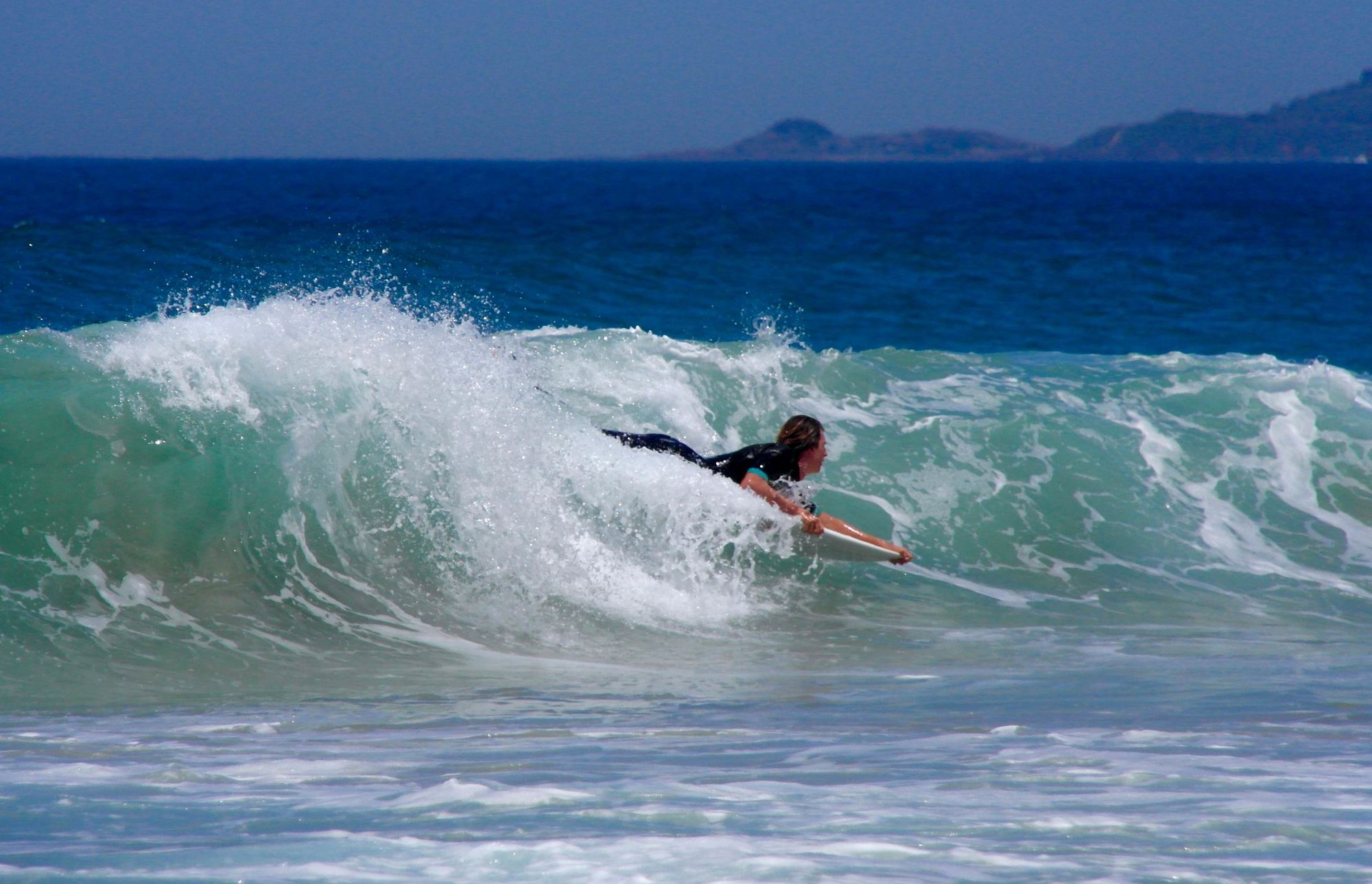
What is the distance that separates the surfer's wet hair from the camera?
24.6 ft

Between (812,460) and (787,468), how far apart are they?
6.3 inches

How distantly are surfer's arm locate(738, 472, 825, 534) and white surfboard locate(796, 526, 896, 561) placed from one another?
0.23ft

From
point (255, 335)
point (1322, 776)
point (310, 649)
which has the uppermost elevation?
point (255, 335)

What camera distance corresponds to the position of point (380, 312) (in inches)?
335

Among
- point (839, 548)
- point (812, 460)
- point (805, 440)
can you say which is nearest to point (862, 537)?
point (839, 548)

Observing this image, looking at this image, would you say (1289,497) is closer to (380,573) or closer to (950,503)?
(950,503)

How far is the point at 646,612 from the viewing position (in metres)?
7.00

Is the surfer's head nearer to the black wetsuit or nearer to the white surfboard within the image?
the black wetsuit

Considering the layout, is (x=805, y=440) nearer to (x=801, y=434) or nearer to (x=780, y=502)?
(x=801, y=434)

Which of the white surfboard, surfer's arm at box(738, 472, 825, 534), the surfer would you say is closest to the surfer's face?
the surfer

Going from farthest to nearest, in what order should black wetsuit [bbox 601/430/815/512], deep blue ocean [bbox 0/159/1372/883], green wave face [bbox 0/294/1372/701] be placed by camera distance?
black wetsuit [bbox 601/430/815/512], green wave face [bbox 0/294/1372/701], deep blue ocean [bbox 0/159/1372/883]

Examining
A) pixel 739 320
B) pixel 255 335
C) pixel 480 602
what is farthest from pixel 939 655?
pixel 739 320

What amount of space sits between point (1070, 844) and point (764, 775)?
3.22 ft

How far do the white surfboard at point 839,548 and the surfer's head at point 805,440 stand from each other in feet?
1.20
